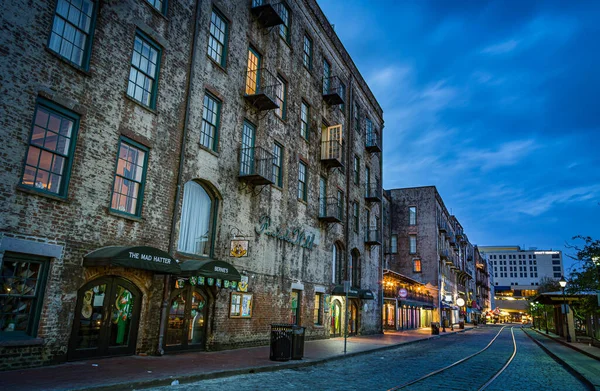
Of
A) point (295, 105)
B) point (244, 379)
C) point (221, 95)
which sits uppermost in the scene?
point (295, 105)

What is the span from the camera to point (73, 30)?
11352 mm

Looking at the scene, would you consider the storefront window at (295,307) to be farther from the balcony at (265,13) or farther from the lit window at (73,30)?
the lit window at (73,30)

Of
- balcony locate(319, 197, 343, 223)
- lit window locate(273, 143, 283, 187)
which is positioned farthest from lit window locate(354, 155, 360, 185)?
lit window locate(273, 143, 283, 187)

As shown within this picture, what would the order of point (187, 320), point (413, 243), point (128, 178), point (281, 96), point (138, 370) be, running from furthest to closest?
point (413, 243), point (281, 96), point (187, 320), point (128, 178), point (138, 370)

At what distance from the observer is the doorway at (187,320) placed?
13914 mm

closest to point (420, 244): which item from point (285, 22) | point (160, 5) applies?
point (285, 22)

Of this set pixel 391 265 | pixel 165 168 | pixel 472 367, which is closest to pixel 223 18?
pixel 165 168

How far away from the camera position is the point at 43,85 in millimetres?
10375

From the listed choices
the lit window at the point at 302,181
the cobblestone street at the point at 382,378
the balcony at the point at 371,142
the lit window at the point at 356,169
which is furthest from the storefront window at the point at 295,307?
the balcony at the point at 371,142

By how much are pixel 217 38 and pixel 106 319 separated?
10.8 metres

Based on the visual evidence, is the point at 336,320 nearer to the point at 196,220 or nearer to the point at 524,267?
the point at 196,220

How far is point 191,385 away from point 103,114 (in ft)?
23.9

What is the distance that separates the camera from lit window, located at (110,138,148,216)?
1229cm

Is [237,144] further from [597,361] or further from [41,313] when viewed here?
[597,361]
